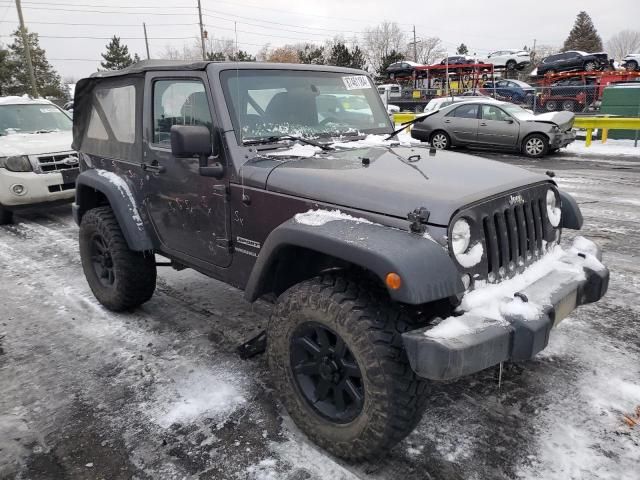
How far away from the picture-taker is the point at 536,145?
13.0 m

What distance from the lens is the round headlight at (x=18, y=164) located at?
701 cm

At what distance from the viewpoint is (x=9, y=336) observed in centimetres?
397

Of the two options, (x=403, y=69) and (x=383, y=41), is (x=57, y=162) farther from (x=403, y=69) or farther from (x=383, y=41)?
(x=383, y=41)

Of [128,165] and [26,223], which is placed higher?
[128,165]

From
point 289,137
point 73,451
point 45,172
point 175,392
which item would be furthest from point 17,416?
point 45,172

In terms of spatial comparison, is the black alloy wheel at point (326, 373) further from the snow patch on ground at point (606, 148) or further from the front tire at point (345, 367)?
the snow patch on ground at point (606, 148)

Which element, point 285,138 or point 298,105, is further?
point 298,105

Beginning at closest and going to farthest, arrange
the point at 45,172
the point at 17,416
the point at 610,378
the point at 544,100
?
→ the point at 17,416
the point at 610,378
the point at 45,172
the point at 544,100

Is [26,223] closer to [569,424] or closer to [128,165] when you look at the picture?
[128,165]

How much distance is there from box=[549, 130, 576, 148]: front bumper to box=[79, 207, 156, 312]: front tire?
11.6 metres

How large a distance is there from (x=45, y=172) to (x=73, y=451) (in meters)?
5.61

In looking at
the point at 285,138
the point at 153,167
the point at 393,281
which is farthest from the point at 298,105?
the point at 393,281

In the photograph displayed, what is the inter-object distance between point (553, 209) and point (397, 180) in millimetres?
1122

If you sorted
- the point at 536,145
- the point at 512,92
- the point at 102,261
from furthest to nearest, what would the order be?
the point at 512,92, the point at 536,145, the point at 102,261
